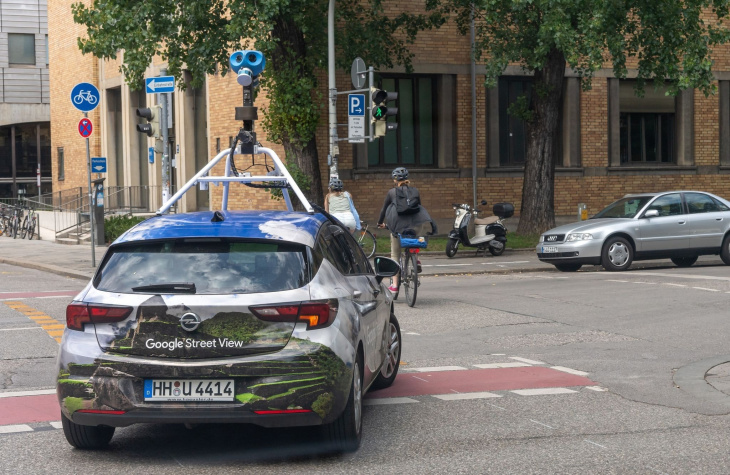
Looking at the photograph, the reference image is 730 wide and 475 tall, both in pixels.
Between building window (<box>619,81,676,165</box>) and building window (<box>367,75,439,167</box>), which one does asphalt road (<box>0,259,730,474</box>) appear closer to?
building window (<box>367,75,439,167</box>)

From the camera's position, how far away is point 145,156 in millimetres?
38594

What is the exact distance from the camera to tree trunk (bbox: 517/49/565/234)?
2627 centimetres

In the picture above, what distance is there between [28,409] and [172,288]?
2454 mm

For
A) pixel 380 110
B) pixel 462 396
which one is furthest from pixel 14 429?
pixel 380 110

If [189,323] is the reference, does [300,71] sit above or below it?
above

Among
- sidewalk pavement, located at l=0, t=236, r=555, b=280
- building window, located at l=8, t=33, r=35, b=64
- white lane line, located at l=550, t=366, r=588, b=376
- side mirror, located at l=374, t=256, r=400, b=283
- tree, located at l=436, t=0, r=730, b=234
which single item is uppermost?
building window, located at l=8, t=33, r=35, b=64

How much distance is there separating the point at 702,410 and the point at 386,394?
7.75 ft

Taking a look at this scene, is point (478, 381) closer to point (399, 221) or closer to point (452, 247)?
point (399, 221)

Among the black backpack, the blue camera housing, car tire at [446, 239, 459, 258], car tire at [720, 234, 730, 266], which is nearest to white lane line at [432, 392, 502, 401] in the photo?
the blue camera housing

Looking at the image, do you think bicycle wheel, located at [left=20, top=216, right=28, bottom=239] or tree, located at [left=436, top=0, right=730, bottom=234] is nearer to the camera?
tree, located at [left=436, top=0, right=730, bottom=234]

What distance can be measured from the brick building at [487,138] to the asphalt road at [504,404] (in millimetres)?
15140

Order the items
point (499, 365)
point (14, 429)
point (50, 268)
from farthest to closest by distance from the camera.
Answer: point (50, 268), point (499, 365), point (14, 429)

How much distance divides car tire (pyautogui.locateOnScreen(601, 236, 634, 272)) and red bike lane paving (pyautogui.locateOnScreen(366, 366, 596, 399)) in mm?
10935

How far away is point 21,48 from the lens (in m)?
56.3
